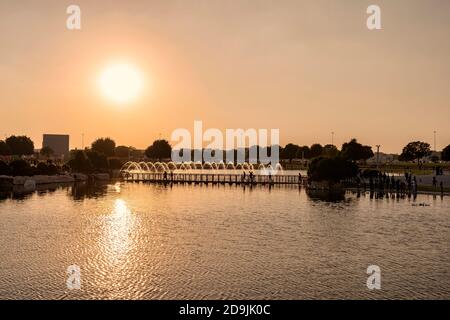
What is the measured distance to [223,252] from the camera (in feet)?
113

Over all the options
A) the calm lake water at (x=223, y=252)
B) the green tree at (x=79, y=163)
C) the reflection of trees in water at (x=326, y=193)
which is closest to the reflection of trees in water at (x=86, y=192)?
the calm lake water at (x=223, y=252)

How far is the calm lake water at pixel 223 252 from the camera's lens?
2527 centimetres

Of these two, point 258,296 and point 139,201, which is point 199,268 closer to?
point 258,296

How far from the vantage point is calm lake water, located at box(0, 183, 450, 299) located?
995 inches
